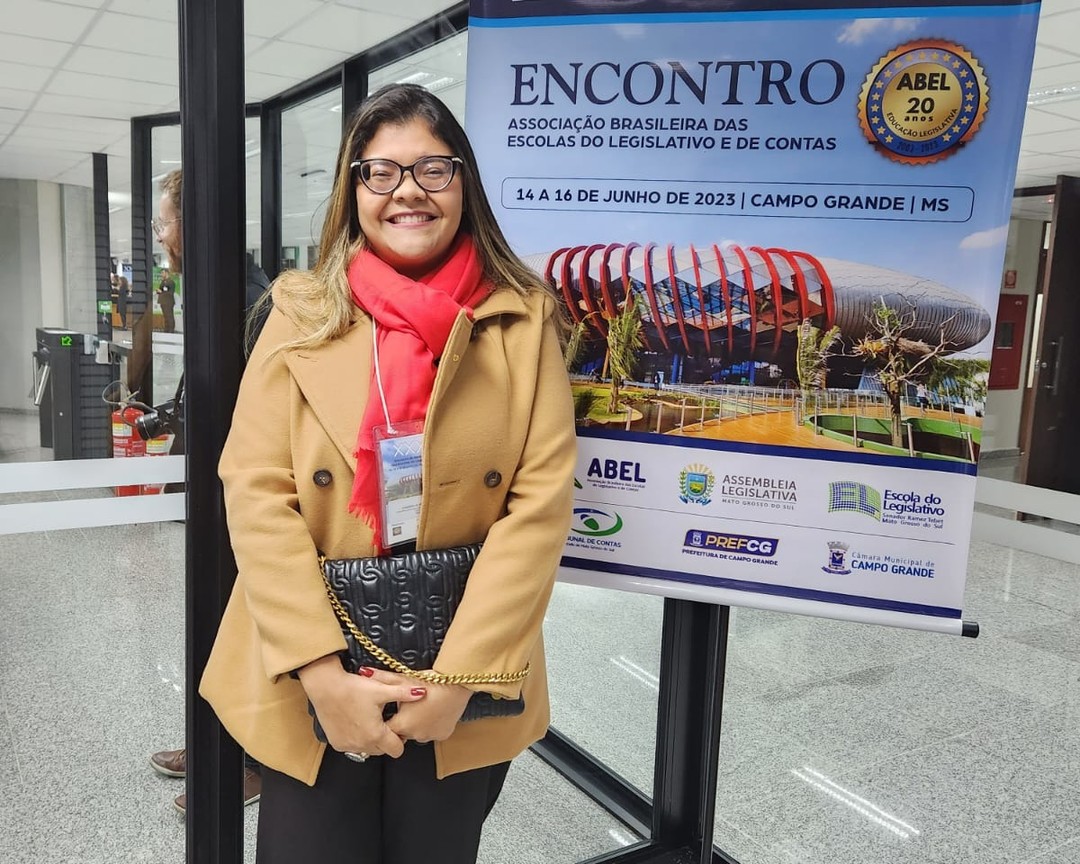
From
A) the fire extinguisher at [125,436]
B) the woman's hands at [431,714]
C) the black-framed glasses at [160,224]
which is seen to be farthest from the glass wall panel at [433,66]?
the woman's hands at [431,714]

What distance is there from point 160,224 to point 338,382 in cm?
81

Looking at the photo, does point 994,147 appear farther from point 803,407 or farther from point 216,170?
point 216,170

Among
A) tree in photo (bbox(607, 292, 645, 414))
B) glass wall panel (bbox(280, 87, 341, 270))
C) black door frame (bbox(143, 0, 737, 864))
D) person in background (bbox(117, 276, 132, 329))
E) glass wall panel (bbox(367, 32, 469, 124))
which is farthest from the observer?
glass wall panel (bbox(367, 32, 469, 124))

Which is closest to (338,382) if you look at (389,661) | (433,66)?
(389,661)

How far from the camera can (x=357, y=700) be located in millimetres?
1122

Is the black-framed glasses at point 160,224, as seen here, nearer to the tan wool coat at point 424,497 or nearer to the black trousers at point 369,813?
the tan wool coat at point 424,497

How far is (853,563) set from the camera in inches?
61.6

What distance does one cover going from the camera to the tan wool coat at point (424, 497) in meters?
1.14

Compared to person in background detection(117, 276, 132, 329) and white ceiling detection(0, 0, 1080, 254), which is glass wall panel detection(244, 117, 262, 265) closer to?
white ceiling detection(0, 0, 1080, 254)

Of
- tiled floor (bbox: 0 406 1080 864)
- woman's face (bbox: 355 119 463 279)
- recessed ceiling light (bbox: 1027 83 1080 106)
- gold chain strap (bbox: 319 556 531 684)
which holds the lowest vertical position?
tiled floor (bbox: 0 406 1080 864)

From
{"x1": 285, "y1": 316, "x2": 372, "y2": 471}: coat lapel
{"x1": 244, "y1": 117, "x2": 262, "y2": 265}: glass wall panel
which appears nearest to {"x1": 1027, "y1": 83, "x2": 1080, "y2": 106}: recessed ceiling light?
{"x1": 244, "y1": 117, "x2": 262, "y2": 265}: glass wall panel

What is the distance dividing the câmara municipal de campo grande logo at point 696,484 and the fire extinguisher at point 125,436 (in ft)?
4.06

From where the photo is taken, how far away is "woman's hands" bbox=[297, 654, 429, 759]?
1122mm

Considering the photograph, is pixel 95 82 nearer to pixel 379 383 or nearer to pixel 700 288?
pixel 379 383
